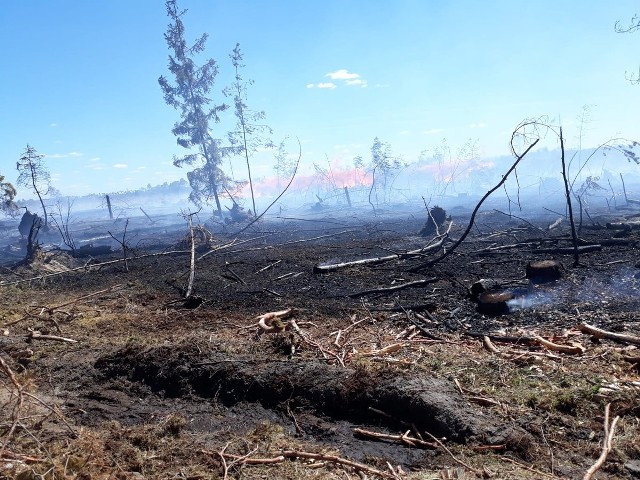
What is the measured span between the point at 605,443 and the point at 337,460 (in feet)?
7.15

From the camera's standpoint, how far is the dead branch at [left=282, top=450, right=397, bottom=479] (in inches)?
135

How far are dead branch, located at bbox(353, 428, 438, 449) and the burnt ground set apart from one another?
4cm

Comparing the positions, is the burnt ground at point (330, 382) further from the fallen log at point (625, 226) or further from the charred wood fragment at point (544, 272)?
the fallen log at point (625, 226)

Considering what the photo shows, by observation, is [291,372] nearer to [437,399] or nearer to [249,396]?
[249,396]

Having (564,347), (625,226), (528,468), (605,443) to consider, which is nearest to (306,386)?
(528,468)

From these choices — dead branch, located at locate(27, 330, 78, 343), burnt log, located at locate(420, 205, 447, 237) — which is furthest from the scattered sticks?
burnt log, located at locate(420, 205, 447, 237)

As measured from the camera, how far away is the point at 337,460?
11.9ft

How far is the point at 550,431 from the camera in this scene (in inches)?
151

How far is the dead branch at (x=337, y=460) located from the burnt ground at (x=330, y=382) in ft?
0.14

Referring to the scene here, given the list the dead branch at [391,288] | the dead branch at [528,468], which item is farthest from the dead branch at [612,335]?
the dead branch at [391,288]

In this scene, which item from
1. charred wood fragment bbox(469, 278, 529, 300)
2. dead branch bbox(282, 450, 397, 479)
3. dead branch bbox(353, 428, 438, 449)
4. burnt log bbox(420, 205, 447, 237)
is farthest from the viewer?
burnt log bbox(420, 205, 447, 237)

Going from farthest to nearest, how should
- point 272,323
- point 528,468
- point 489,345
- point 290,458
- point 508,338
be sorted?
point 272,323
point 508,338
point 489,345
point 290,458
point 528,468

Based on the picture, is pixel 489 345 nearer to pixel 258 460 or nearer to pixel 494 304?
pixel 494 304

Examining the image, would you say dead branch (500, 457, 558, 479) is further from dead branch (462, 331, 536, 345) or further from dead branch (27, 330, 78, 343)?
dead branch (27, 330, 78, 343)
